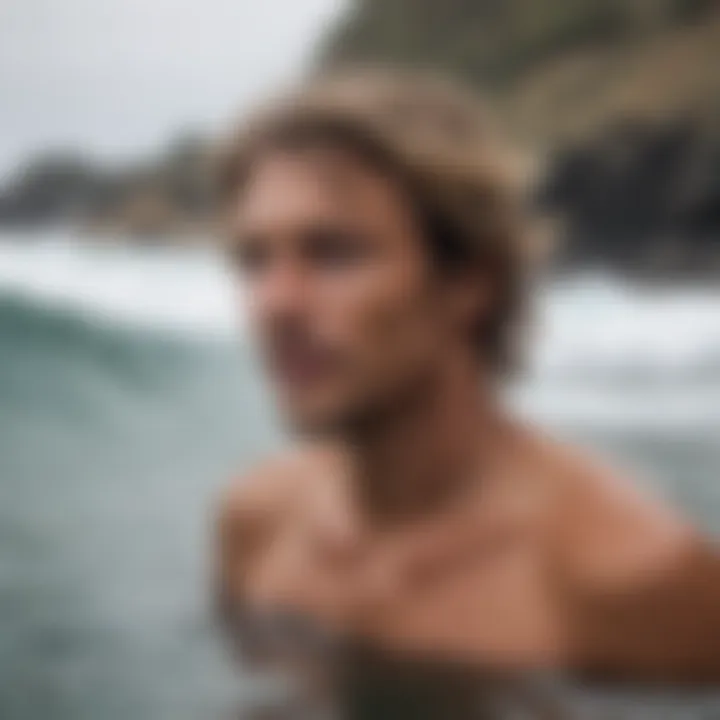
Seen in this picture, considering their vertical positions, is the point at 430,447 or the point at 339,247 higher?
the point at 339,247

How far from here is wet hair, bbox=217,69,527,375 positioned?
1289mm

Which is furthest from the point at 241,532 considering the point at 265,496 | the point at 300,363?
the point at 300,363

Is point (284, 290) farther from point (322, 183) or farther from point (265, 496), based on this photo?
point (265, 496)

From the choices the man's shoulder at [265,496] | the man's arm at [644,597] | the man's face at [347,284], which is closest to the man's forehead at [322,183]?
the man's face at [347,284]

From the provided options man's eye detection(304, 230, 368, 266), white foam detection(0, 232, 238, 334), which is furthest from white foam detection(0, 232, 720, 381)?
man's eye detection(304, 230, 368, 266)

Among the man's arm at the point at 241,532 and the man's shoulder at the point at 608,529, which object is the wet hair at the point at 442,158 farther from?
the man's arm at the point at 241,532

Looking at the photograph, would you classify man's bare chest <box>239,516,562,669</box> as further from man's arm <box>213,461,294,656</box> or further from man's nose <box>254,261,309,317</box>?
man's nose <box>254,261,309,317</box>

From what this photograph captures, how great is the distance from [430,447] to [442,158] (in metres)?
0.26

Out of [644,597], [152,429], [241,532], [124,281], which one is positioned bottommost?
[644,597]

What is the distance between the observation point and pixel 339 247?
51.8 inches

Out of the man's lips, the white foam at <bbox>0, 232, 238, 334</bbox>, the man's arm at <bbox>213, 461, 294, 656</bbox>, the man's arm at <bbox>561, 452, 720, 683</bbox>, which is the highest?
the white foam at <bbox>0, 232, 238, 334</bbox>

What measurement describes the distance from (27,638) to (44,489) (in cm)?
14

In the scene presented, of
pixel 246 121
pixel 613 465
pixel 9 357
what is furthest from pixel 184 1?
pixel 613 465

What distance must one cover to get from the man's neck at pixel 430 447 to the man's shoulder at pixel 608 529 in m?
0.08
